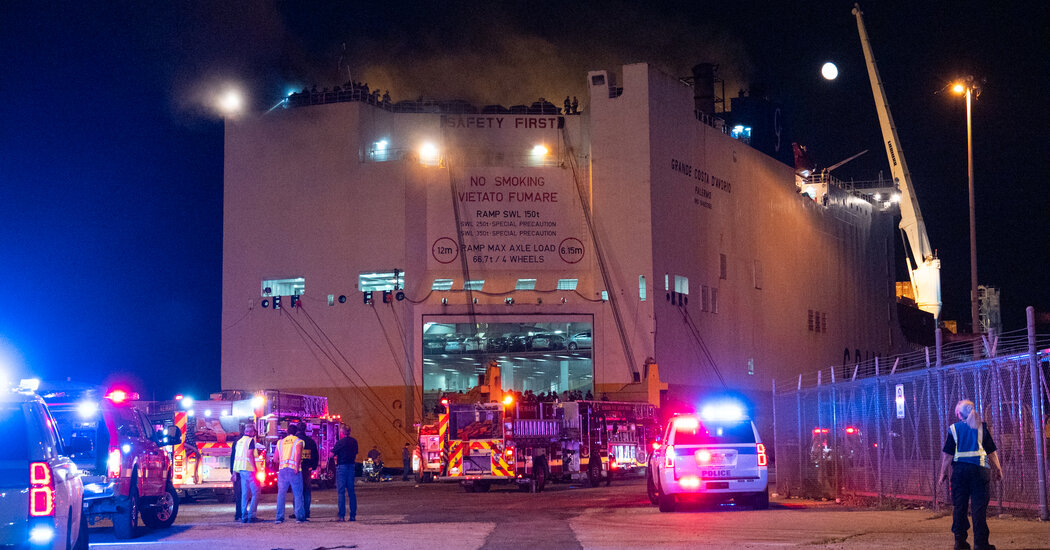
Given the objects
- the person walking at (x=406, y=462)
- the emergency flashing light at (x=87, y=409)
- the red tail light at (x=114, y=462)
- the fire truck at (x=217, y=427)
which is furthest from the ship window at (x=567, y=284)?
the emergency flashing light at (x=87, y=409)

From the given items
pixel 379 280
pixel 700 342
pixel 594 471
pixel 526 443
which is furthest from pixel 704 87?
pixel 526 443

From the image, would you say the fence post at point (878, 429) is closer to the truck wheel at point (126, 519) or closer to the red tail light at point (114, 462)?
the truck wheel at point (126, 519)

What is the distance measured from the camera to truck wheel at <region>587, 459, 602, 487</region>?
33344mm

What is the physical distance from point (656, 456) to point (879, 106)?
59965 millimetres

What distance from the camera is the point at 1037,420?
1452 centimetres

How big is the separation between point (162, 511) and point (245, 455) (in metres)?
1.66

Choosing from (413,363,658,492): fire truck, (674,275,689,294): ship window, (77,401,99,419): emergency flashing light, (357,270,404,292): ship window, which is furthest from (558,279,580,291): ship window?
(77,401,99,419): emergency flashing light

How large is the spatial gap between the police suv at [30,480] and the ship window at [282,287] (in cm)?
4153

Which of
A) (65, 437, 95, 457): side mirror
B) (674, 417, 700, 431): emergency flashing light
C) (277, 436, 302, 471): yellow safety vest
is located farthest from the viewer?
(674, 417, 700, 431): emergency flashing light

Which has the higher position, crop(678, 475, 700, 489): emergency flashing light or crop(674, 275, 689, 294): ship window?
crop(674, 275, 689, 294): ship window

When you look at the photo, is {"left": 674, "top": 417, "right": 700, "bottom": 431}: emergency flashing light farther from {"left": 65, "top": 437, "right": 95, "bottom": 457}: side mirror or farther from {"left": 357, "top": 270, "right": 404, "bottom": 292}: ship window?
{"left": 357, "top": 270, "right": 404, "bottom": 292}: ship window

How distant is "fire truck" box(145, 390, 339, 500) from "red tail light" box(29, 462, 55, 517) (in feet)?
53.1

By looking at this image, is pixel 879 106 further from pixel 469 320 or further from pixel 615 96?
pixel 469 320

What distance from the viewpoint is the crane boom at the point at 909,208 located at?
73000 mm
